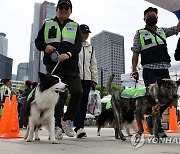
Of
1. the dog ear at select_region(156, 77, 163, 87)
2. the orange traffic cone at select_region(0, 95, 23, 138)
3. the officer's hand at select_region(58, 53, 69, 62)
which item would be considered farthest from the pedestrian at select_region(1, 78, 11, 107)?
the dog ear at select_region(156, 77, 163, 87)

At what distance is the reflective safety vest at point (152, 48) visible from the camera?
483cm

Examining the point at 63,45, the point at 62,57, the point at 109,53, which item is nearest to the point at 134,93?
the point at 62,57

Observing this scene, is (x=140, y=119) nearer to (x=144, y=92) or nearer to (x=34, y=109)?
(x=144, y=92)

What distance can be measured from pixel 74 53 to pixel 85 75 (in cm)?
106

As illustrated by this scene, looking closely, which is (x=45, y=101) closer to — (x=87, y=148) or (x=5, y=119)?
(x=87, y=148)

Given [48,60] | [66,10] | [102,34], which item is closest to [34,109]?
[48,60]

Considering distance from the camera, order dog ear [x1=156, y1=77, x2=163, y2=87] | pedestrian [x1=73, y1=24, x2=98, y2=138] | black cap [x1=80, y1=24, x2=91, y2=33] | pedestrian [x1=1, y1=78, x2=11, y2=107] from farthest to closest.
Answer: pedestrian [x1=1, y1=78, x2=11, y2=107] → black cap [x1=80, y1=24, x2=91, y2=33] → pedestrian [x1=73, y1=24, x2=98, y2=138] → dog ear [x1=156, y1=77, x2=163, y2=87]

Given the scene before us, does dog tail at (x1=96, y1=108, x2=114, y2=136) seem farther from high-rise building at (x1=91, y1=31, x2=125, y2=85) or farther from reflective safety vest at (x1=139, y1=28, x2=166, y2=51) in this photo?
high-rise building at (x1=91, y1=31, x2=125, y2=85)

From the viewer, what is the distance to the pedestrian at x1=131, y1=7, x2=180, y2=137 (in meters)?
4.83

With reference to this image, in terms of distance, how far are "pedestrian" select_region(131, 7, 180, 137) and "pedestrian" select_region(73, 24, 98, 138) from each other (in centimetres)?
101

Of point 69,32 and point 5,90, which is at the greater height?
point 69,32

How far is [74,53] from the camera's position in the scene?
4.49 metres

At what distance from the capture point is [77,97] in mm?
4672

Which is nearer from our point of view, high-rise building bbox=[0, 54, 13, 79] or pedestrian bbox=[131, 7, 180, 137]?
pedestrian bbox=[131, 7, 180, 137]
